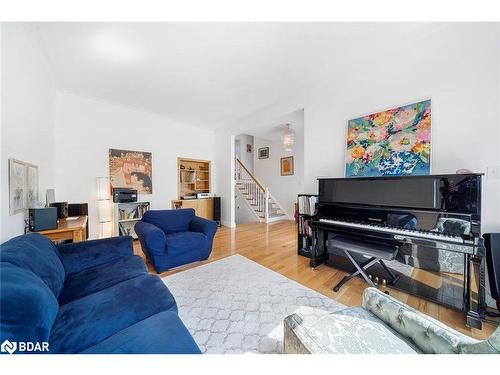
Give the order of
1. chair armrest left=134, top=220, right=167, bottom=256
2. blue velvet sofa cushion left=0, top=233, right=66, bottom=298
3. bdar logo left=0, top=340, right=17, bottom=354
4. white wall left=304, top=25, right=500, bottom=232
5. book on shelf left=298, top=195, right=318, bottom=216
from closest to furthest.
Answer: bdar logo left=0, top=340, right=17, bottom=354 → blue velvet sofa cushion left=0, top=233, right=66, bottom=298 → white wall left=304, top=25, right=500, bottom=232 → chair armrest left=134, top=220, right=167, bottom=256 → book on shelf left=298, top=195, right=318, bottom=216

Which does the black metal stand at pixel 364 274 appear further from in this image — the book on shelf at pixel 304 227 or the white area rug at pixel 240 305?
the book on shelf at pixel 304 227

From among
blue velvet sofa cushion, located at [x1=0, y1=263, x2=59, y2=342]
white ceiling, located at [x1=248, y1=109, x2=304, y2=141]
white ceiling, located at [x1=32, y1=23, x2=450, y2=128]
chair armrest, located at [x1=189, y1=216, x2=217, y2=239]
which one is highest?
white ceiling, located at [x1=32, y1=23, x2=450, y2=128]

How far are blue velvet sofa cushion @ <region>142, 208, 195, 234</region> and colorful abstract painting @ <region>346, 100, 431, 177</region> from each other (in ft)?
8.48

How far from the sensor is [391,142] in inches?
91.0

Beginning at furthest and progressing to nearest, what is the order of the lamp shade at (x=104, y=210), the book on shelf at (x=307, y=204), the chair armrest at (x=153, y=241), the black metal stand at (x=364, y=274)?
the lamp shade at (x=104, y=210) → the book on shelf at (x=307, y=204) → the chair armrest at (x=153, y=241) → the black metal stand at (x=364, y=274)

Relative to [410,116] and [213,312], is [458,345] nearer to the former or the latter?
[213,312]

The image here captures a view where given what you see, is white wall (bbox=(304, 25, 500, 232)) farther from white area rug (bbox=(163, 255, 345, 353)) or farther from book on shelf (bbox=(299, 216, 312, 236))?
white area rug (bbox=(163, 255, 345, 353))

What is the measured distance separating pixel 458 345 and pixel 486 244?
1.39 meters

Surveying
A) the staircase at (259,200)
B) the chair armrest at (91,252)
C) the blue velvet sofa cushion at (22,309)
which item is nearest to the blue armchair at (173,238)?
the chair armrest at (91,252)

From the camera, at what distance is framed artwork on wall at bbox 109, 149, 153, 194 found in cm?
383

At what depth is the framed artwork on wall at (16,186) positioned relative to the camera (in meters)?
1.55

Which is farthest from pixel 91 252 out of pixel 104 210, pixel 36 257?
pixel 104 210

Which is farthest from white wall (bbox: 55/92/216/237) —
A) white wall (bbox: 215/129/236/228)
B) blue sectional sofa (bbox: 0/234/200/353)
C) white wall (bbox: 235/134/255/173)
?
white wall (bbox: 235/134/255/173)

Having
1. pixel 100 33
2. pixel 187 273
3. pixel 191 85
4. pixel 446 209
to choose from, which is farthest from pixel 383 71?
pixel 187 273
